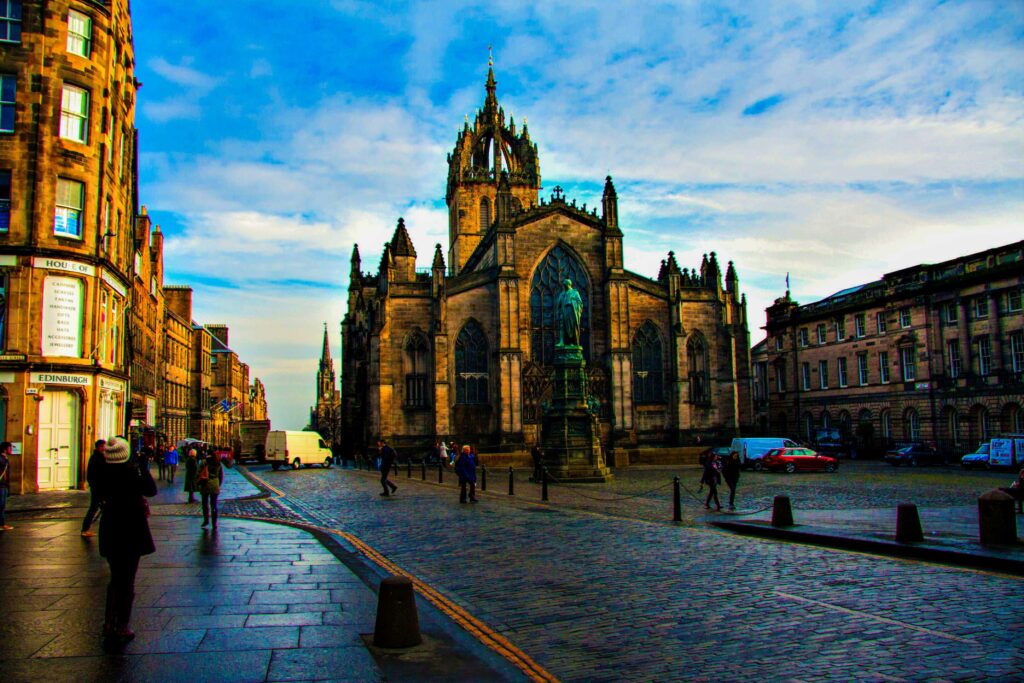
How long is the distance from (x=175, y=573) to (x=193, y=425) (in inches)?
2650

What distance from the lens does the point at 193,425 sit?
7281cm

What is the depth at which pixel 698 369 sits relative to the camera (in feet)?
167

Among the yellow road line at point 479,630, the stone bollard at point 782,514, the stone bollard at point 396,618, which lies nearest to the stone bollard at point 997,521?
the stone bollard at point 782,514

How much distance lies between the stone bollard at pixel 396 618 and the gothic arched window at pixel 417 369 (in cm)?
4039

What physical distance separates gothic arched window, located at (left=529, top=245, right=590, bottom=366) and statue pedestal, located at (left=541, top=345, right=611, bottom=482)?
18846 millimetres

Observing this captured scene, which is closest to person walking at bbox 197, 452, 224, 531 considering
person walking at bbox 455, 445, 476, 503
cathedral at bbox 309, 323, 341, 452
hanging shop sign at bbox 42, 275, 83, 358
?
person walking at bbox 455, 445, 476, 503

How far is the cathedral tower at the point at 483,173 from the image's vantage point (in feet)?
232

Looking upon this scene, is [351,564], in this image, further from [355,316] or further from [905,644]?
[355,316]

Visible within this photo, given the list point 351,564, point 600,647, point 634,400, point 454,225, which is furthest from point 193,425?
point 600,647

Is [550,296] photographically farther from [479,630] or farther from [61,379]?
[479,630]

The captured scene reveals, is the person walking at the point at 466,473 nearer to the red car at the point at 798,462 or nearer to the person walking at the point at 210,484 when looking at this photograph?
the person walking at the point at 210,484

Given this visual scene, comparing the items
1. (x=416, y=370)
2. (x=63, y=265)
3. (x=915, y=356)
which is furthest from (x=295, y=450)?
(x=915, y=356)

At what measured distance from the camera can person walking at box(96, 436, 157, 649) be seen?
673cm

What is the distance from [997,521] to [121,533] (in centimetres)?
1090
